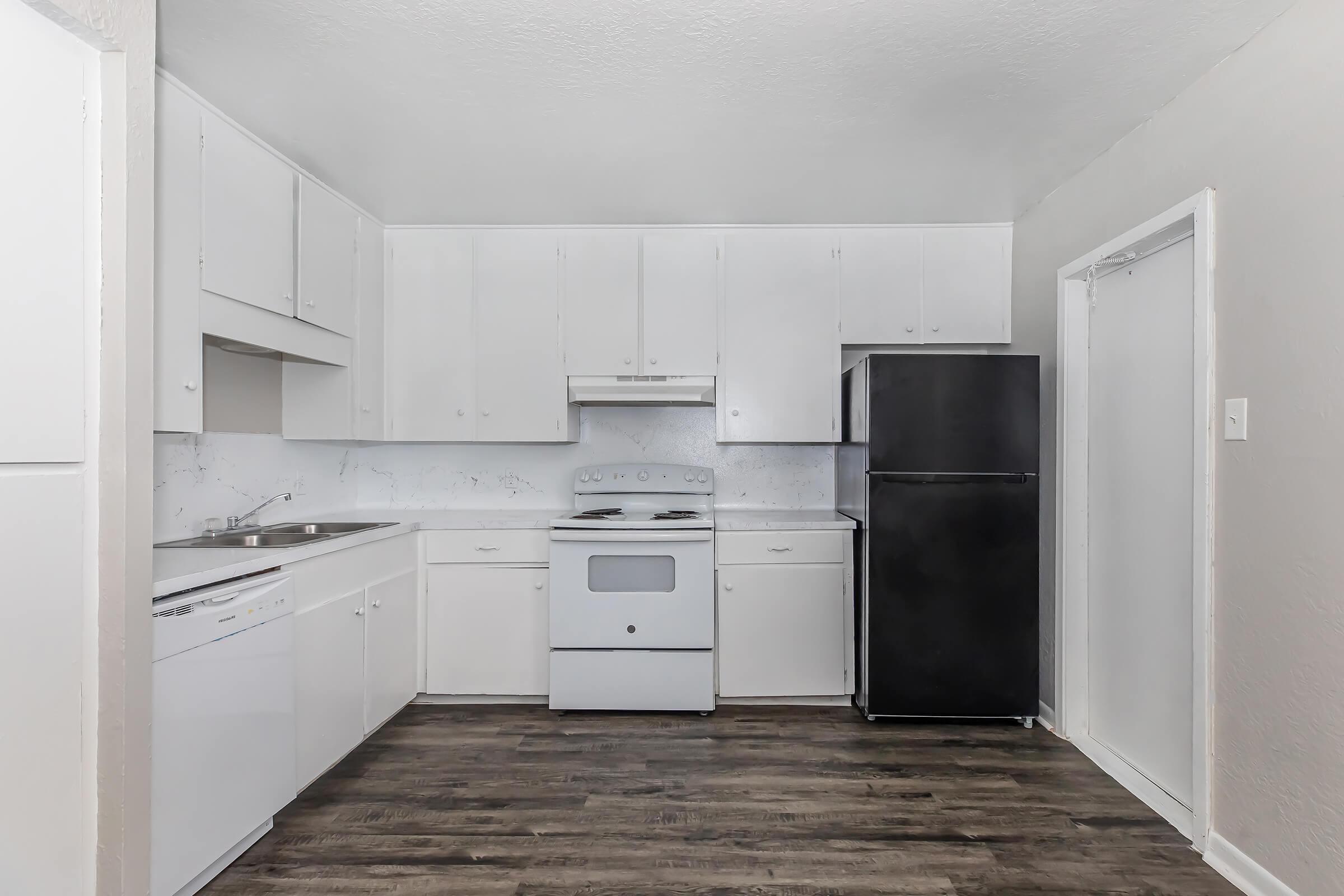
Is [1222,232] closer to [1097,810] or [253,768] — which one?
[1097,810]

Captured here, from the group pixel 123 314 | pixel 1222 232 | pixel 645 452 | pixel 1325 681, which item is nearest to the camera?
pixel 123 314

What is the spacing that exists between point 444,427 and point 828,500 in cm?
212

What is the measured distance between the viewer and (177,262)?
201 centimetres

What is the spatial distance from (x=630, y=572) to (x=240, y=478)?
172cm

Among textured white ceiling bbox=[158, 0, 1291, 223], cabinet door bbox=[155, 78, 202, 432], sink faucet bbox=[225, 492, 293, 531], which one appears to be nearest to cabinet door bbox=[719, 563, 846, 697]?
textured white ceiling bbox=[158, 0, 1291, 223]

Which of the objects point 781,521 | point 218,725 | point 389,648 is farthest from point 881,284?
point 218,725

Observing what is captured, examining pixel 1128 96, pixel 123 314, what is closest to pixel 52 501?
pixel 123 314

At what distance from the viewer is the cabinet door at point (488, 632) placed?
10.7ft

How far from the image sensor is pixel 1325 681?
1.69 m

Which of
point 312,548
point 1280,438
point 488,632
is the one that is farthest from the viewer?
point 488,632

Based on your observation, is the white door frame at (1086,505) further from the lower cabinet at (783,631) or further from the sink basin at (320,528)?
the sink basin at (320,528)

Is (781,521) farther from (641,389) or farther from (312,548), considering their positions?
(312,548)

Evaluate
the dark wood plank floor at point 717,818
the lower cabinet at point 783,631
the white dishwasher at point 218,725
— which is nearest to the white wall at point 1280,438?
the dark wood plank floor at point 717,818

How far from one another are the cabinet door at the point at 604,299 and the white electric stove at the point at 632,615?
0.85m
